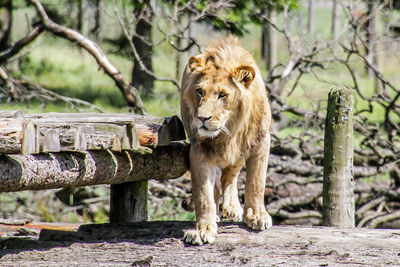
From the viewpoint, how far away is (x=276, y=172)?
7.76m

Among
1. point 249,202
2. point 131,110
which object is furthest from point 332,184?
point 131,110

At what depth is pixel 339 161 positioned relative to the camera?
16.3ft

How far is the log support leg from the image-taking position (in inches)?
217

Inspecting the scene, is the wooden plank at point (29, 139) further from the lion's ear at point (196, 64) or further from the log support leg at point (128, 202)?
the log support leg at point (128, 202)

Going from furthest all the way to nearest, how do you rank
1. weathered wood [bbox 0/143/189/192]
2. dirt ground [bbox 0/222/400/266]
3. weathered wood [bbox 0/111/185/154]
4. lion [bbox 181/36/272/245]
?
lion [bbox 181/36/272/245] → dirt ground [bbox 0/222/400/266] → weathered wood [bbox 0/143/189/192] → weathered wood [bbox 0/111/185/154]

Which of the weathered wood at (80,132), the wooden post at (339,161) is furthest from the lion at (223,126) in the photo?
the wooden post at (339,161)

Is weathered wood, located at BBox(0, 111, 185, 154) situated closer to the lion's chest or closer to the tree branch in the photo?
the lion's chest

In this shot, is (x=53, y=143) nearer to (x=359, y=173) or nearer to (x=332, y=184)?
(x=332, y=184)

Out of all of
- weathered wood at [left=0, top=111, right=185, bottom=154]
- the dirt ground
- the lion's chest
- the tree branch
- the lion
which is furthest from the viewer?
the tree branch

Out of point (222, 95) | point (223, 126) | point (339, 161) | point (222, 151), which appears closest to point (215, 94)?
point (222, 95)

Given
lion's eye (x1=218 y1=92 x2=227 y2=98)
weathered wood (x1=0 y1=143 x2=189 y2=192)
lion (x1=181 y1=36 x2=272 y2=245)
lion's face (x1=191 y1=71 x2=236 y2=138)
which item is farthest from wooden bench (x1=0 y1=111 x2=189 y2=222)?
lion's eye (x1=218 y1=92 x2=227 y2=98)

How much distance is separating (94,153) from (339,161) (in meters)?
1.97

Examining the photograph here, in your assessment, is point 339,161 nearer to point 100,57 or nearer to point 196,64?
point 196,64

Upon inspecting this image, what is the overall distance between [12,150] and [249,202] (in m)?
1.92
